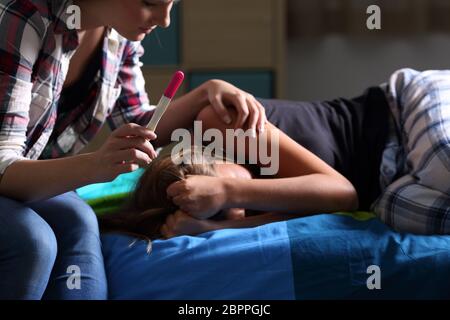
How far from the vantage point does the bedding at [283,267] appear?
103 centimetres

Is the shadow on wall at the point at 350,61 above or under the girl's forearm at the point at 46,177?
under

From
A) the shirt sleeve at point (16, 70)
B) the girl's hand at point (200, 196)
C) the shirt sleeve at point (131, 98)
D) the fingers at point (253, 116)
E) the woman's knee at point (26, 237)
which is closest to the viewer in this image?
the woman's knee at point (26, 237)

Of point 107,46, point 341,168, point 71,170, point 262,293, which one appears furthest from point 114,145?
point 341,168

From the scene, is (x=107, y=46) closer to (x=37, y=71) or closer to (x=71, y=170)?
(x=37, y=71)

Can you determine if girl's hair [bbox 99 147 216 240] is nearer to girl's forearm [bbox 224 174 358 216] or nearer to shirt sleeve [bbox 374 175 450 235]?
girl's forearm [bbox 224 174 358 216]

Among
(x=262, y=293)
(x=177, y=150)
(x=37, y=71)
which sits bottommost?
(x=262, y=293)

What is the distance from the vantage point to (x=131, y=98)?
4.82 ft

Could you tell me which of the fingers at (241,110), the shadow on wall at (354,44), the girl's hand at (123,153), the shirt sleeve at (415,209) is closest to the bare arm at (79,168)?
the girl's hand at (123,153)

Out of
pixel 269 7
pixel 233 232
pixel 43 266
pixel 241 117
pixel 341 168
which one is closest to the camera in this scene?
pixel 43 266

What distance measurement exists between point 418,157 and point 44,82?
64 centimetres

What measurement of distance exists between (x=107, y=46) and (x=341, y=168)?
50 cm

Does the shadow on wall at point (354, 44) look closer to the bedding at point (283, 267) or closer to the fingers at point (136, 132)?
the bedding at point (283, 267)

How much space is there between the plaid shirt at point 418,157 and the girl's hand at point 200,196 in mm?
290
